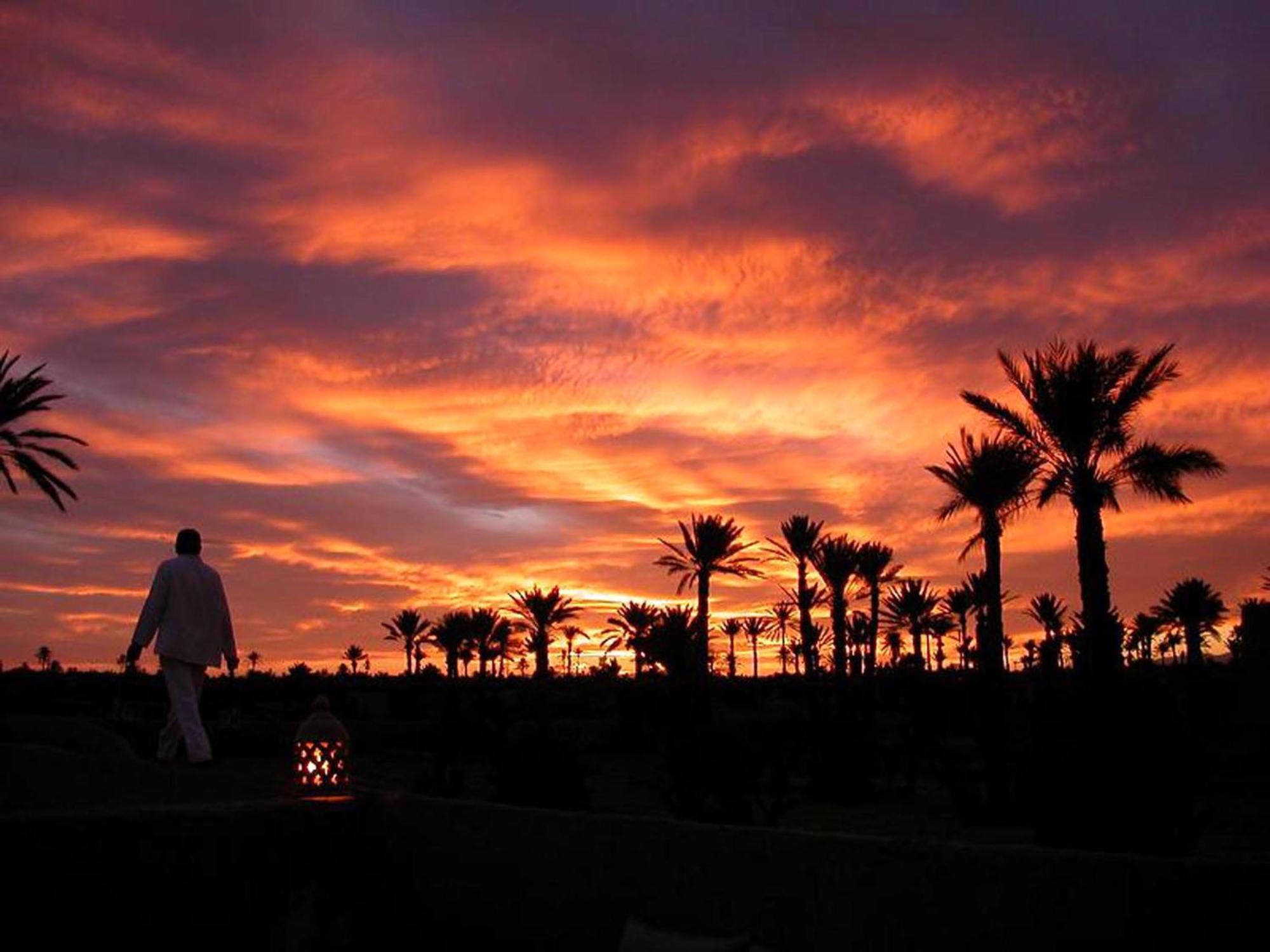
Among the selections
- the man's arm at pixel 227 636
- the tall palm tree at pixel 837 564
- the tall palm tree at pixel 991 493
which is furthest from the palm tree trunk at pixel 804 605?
the man's arm at pixel 227 636

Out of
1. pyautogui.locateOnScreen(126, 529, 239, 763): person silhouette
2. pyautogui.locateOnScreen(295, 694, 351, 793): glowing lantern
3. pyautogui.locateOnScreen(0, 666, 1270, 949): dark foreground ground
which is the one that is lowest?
pyautogui.locateOnScreen(0, 666, 1270, 949): dark foreground ground

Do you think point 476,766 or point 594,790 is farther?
point 476,766

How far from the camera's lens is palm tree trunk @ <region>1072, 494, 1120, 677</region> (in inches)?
859

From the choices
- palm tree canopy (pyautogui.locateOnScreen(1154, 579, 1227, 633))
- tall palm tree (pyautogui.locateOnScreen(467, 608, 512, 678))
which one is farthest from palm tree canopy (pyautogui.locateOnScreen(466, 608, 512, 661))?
palm tree canopy (pyautogui.locateOnScreen(1154, 579, 1227, 633))

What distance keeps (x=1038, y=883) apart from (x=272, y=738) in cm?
2580

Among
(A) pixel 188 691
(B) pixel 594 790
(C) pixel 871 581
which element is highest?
(C) pixel 871 581

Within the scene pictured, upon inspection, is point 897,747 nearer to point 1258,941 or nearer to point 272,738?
point 272,738

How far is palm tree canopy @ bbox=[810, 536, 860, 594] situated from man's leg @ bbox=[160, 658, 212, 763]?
3549 centimetres

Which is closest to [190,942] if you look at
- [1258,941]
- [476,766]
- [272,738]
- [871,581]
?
[1258,941]

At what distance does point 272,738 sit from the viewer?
90.7 feet

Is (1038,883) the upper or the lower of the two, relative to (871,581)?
lower

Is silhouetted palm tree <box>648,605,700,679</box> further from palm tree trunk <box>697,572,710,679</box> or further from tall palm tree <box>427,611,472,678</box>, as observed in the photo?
tall palm tree <box>427,611,472,678</box>

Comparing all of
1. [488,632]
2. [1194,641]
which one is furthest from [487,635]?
[1194,641]

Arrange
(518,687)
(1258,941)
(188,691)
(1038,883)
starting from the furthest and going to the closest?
1. (518,687)
2. (188,691)
3. (1038,883)
4. (1258,941)
